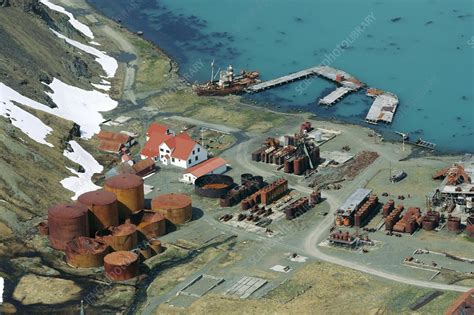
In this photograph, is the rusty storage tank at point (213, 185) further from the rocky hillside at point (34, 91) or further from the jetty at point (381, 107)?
the jetty at point (381, 107)

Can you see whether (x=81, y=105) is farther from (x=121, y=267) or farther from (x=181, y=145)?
(x=121, y=267)

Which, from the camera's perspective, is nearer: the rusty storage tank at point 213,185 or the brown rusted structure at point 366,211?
the brown rusted structure at point 366,211

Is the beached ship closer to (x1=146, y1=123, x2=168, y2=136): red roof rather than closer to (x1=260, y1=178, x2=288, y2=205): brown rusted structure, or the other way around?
(x1=146, y1=123, x2=168, y2=136): red roof

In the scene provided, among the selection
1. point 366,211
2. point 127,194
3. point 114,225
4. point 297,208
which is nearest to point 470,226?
point 366,211

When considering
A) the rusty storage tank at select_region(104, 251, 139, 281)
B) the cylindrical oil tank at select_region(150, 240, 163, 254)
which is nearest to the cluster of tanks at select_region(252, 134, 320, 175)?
the cylindrical oil tank at select_region(150, 240, 163, 254)

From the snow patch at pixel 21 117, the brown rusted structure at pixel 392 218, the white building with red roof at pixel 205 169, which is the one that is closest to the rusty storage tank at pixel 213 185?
the white building with red roof at pixel 205 169

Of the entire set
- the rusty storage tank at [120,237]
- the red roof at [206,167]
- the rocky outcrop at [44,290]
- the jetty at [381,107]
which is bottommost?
the rocky outcrop at [44,290]

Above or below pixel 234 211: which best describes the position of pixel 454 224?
above
